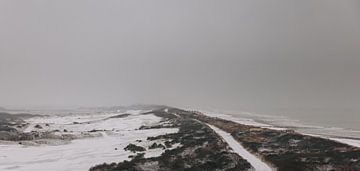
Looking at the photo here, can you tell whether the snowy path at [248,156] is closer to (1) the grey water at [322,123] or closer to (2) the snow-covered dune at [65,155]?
(2) the snow-covered dune at [65,155]

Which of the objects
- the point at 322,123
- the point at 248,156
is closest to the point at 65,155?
the point at 248,156

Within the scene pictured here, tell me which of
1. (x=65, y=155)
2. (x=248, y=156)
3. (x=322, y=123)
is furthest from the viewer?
(x=322, y=123)

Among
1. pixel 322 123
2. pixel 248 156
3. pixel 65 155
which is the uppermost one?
pixel 322 123

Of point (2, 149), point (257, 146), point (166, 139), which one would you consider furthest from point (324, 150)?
point (2, 149)

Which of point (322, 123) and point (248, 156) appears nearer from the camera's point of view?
point (248, 156)

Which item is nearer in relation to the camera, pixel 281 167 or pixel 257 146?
pixel 281 167

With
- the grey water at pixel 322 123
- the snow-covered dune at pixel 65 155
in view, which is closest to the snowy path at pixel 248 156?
the snow-covered dune at pixel 65 155

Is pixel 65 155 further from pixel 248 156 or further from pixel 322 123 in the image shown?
pixel 322 123

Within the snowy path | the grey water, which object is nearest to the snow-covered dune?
the snowy path

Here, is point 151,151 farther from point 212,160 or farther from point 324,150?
point 324,150

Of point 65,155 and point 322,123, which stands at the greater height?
point 322,123

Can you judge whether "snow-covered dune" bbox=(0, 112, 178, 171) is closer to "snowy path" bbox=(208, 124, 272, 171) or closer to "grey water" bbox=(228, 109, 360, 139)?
"snowy path" bbox=(208, 124, 272, 171)
